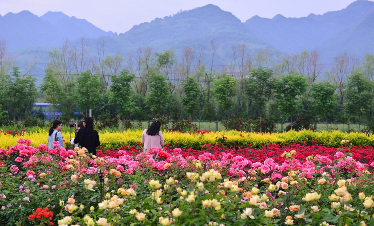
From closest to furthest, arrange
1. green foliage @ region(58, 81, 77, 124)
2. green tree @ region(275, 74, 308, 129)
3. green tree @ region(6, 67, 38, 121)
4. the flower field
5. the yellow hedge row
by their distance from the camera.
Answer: the flower field
the yellow hedge row
green tree @ region(275, 74, 308, 129)
green tree @ region(6, 67, 38, 121)
green foliage @ region(58, 81, 77, 124)

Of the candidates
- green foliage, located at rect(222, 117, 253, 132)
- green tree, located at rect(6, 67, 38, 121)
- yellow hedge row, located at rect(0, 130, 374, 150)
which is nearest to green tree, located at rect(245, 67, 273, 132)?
green foliage, located at rect(222, 117, 253, 132)

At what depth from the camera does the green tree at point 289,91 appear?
1919cm

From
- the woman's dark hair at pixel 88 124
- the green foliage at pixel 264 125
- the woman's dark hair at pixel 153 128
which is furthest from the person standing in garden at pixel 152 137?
the green foliage at pixel 264 125

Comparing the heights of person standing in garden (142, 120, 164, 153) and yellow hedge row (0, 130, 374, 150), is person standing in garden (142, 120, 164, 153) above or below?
above

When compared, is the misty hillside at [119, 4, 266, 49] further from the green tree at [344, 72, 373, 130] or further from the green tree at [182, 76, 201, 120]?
the green tree at [344, 72, 373, 130]

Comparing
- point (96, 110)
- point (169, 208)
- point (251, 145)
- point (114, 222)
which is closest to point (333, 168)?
point (169, 208)

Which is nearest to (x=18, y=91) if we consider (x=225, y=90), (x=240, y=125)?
(x=225, y=90)

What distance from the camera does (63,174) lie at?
3930 millimetres

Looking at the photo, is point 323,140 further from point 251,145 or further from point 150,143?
point 150,143

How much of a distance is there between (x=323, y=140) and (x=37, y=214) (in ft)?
30.8

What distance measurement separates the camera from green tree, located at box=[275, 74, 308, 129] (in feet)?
63.0

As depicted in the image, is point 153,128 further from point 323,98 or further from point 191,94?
point 323,98

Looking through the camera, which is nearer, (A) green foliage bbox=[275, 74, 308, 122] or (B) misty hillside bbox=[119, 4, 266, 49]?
(A) green foliage bbox=[275, 74, 308, 122]

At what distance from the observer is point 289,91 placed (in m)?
19.5
